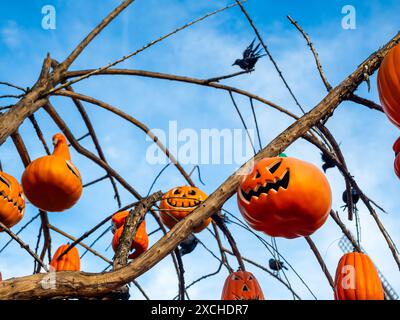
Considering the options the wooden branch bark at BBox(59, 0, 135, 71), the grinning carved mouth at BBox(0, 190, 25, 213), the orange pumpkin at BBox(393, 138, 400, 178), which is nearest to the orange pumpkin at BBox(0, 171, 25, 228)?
the grinning carved mouth at BBox(0, 190, 25, 213)

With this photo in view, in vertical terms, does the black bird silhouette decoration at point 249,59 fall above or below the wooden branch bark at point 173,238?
above

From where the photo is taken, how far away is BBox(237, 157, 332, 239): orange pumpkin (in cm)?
260

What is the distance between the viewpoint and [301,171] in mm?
2699

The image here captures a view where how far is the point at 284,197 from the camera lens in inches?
102

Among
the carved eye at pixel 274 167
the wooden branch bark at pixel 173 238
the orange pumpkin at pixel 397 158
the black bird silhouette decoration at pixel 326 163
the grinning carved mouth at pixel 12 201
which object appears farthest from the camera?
the grinning carved mouth at pixel 12 201

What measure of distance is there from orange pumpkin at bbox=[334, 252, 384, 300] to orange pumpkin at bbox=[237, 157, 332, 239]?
31 cm

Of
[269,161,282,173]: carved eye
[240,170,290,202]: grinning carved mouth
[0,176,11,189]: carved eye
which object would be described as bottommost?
[240,170,290,202]: grinning carved mouth

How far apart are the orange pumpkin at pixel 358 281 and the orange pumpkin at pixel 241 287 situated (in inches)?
21.4

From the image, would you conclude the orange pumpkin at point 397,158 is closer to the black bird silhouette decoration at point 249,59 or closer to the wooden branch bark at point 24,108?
the black bird silhouette decoration at point 249,59

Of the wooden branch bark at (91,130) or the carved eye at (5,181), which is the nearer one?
the carved eye at (5,181)

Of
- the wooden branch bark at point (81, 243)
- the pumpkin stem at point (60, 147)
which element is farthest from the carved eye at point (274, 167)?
the pumpkin stem at point (60, 147)

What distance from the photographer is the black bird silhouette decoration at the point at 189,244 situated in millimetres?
3309

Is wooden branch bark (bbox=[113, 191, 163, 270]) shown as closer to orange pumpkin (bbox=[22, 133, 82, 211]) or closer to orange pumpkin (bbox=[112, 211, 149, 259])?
orange pumpkin (bbox=[112, 211, 149, 259])
